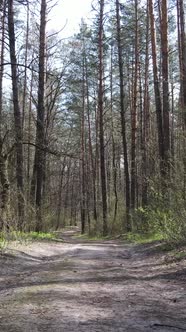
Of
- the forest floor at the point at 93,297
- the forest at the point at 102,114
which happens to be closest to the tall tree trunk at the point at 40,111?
the forest at the point at 102,114

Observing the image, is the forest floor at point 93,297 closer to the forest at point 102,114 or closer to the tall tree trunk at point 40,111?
the forest at point 102,114

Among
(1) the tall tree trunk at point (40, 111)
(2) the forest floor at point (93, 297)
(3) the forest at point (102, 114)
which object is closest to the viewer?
(2) the forest floor at point (93, 297)

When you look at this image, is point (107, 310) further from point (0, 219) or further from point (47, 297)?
point (0, 219)

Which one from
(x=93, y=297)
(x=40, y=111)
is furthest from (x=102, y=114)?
(x=93, y=297)

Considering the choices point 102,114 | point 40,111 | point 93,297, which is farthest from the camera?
point 102,114

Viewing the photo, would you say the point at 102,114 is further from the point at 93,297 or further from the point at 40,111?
the point at 93,297

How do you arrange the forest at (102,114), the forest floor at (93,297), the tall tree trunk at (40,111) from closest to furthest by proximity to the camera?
the forest floor at (93,297) < the forest at (102,114) < the tall tree trunk at (40,111)

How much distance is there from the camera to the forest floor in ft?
14.4

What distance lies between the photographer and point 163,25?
59.7 ft

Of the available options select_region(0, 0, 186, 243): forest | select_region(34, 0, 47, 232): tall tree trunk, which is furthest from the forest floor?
select_region(34, 0, 47, 232): tall tree trunk

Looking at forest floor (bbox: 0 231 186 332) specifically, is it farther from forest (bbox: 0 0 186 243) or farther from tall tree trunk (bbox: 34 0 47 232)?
tall tree trunk (bbox: 34 0 47 232)

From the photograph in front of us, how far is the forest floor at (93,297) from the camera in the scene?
4391 millimetres

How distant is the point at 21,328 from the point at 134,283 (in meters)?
3.10

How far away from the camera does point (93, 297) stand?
18.8ft
